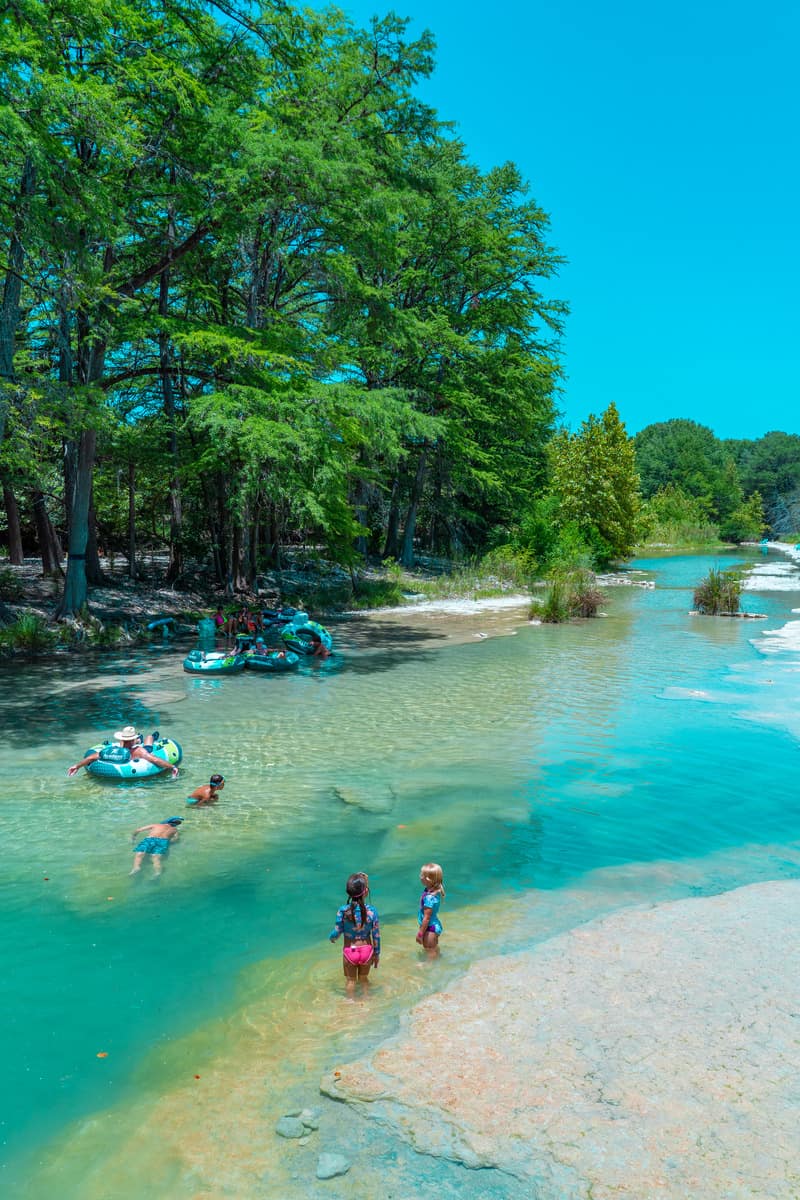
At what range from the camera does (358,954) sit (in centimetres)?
560

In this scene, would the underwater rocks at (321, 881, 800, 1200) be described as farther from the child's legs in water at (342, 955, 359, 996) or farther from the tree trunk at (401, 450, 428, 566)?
the tree trunk at (401, 450, 428, 566)

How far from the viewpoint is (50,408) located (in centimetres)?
1528

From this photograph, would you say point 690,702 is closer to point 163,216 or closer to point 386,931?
point 386,931

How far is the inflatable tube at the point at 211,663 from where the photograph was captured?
16.7m

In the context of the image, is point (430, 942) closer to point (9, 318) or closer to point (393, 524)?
point (9, 318)

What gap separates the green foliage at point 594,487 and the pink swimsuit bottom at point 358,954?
42.3 m

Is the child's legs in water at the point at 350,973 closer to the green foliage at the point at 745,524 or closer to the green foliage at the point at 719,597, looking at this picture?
the green foliage at the point at 719,597

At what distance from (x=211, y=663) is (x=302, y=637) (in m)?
3.02

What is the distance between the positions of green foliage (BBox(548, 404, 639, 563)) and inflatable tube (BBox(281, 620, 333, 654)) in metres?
29.9

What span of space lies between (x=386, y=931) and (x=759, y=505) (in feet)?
377

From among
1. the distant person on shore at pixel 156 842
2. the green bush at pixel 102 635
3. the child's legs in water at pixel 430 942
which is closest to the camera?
the child's legs in water at pixel 430 942

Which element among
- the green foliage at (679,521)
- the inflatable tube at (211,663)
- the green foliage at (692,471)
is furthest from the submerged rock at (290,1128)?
the green foliage at (692,471)

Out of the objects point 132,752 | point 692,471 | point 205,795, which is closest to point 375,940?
point 205,795

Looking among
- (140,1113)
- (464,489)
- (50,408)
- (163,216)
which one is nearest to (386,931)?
(140,1113)
